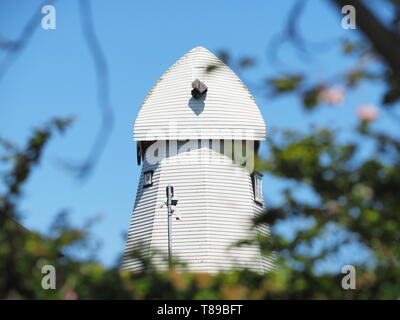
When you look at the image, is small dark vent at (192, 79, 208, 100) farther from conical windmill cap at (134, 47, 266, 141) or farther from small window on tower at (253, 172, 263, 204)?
small window on tower at (253, 172, 263, 204)

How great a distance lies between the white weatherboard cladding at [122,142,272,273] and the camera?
55.7 feet

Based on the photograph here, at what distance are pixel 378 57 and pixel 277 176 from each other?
6.03ft

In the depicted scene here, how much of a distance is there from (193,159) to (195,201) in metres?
1.17

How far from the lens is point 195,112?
18.4 metres

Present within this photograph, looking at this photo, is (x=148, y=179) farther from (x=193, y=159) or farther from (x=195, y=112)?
(x=195, y=112)

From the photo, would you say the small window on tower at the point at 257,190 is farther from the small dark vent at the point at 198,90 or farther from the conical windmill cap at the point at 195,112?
the small dark vent at the point at 198,90

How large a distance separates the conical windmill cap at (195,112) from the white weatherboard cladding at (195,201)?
0.47m

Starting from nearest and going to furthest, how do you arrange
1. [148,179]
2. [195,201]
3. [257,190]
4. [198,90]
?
[195,201], [148,179], [257,190], [198,90]

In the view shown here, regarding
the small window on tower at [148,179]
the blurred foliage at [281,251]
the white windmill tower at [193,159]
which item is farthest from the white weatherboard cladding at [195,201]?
the blurred foliage at [281,251]

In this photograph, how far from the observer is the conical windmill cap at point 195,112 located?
59.6ft

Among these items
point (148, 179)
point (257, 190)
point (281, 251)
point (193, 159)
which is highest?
point (193, 159)

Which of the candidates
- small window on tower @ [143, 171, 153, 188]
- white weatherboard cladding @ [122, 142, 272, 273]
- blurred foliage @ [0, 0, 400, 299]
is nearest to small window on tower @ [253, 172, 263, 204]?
white weatherboard cladding @ [122, 142, 272, 273]

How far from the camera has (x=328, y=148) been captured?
327 cm

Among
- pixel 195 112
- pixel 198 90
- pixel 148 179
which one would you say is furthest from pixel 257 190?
pixel 198 90
